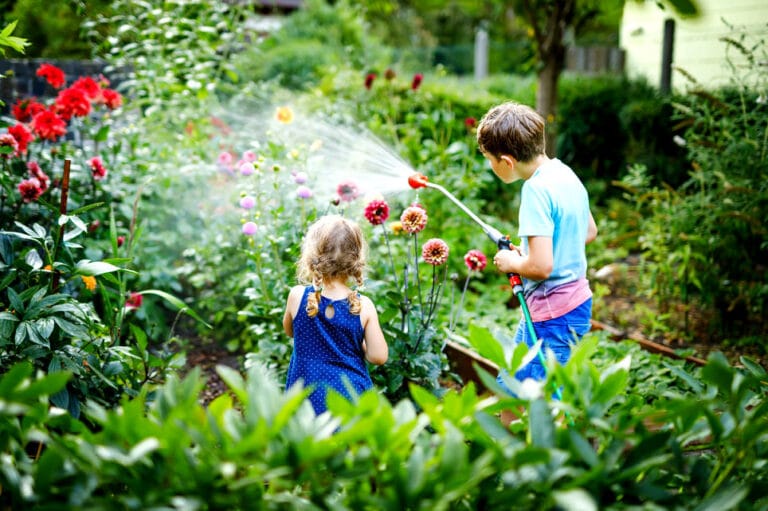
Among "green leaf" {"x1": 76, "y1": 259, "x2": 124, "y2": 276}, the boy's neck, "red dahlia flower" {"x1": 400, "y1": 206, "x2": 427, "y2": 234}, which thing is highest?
the boy's neck

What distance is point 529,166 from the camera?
2.35 metres

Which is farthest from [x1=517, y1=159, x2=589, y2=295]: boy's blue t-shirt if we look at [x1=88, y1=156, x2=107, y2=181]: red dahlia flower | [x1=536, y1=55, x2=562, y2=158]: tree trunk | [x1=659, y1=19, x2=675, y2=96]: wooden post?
[x1=659, y1=19, x2=675, y2=96]: wooden post

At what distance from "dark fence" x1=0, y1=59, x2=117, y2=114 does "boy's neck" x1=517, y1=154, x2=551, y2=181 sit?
3.46 m

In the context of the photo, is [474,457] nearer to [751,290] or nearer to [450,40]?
[751,290]

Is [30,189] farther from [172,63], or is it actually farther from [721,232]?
[721,232]

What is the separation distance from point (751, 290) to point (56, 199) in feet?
11.6

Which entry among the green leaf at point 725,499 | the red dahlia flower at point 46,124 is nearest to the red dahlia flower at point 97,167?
the red dahlia flower at point 46,124

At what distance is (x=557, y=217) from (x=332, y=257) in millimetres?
730

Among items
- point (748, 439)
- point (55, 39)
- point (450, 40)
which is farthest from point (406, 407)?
point (450, 40)

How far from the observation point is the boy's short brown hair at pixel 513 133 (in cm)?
229

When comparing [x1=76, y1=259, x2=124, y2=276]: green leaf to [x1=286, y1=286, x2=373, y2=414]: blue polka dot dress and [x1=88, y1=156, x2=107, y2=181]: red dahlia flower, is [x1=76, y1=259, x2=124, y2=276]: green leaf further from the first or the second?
[x1=88, y1=156, x2=107, y2=181]: red dahlia flower

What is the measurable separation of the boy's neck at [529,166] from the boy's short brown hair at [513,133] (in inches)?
0.6

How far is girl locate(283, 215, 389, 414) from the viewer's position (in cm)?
226

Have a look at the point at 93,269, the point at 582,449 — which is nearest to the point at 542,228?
the point at 582,449
